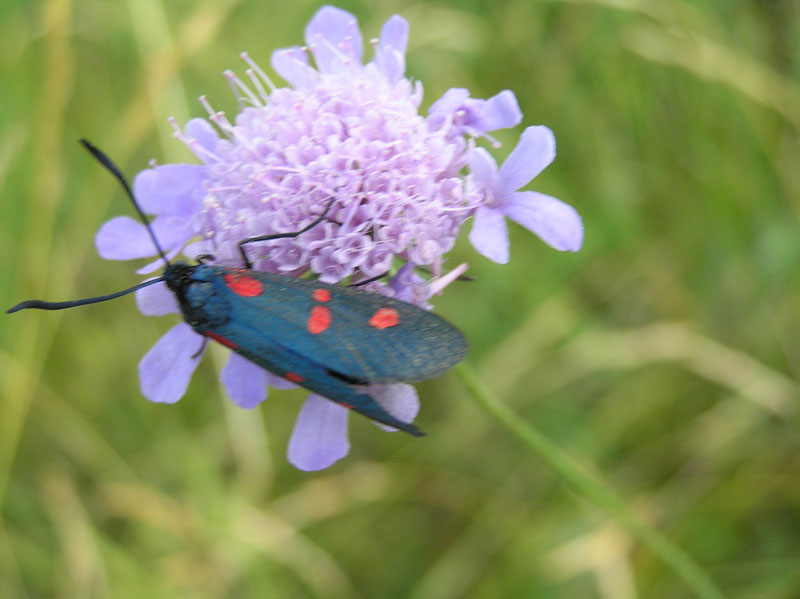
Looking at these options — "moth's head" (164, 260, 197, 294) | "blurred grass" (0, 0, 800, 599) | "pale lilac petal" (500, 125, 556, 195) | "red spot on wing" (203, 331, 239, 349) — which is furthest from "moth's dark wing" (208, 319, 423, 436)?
"blurred grass" (0, 0, 800, 599)

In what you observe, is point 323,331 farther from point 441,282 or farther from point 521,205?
point 521,205

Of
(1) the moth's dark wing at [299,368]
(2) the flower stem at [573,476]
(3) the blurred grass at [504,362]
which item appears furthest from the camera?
(3) the blurred grass at [504,362]

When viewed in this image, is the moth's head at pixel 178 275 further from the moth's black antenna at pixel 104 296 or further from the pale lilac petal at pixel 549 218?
the pale lilac petal at pixel 549 218

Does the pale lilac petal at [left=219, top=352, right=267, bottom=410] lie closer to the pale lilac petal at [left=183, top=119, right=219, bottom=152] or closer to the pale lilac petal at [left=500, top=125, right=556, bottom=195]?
the pale lilac petal at [left=183, top=119, right=219, bottom=152]

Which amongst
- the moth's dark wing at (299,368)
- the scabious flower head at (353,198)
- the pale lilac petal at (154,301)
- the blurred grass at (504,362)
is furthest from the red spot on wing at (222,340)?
the blurred grass at (504,362)

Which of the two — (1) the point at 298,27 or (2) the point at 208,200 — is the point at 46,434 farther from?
(1) the point at 298,27

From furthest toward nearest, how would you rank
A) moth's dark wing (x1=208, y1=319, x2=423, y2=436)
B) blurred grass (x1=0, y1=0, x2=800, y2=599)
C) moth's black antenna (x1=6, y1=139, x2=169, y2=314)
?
1. blurred grass (x1=0, y1=0, x2=800, y2=599)
2. moth's black antenna (x1=6, y1=139, x2=169, y2=314)
3. moth's dark wing (x1=208, y1=319, x2=423, y2=436)
